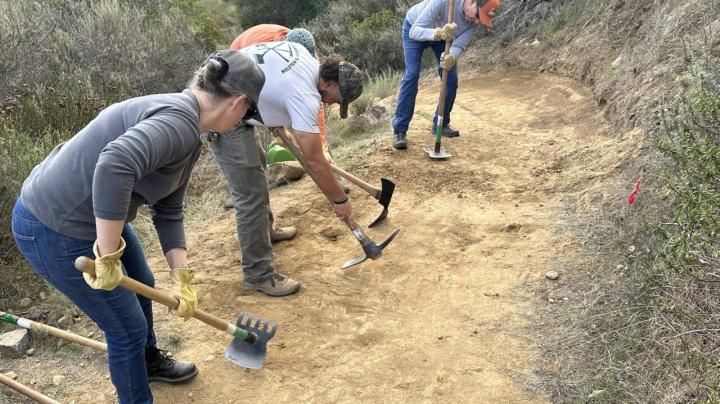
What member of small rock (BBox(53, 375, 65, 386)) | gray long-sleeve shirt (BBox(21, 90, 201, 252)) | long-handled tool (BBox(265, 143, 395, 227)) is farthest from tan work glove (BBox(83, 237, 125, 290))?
long-handled tool (BBox(265, 143, 395, 227))

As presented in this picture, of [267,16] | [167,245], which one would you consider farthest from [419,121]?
[267,16]

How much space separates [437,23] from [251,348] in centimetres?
403

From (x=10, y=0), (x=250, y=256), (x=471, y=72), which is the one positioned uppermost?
(x=10, y=0)

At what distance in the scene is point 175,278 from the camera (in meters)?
2.43

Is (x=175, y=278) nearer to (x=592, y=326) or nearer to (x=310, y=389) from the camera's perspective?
(x=310, y=389)

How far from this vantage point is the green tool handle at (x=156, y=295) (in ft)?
6.31

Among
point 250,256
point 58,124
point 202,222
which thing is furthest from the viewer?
point 58,124

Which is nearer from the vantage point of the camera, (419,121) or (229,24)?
(419,121)

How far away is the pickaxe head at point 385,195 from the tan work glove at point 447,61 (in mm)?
1747

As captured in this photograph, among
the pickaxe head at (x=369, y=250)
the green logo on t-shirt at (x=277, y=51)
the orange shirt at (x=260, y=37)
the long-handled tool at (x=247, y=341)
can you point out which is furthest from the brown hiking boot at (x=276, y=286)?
the orange shirt at (x=260, y=37)

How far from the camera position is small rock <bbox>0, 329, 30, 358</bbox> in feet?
10.2

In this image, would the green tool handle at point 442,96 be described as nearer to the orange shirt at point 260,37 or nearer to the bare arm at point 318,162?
the orange shirt at point 260,37

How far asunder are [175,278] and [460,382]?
148cm

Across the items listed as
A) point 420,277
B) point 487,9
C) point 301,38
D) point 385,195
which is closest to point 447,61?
point 487,9
